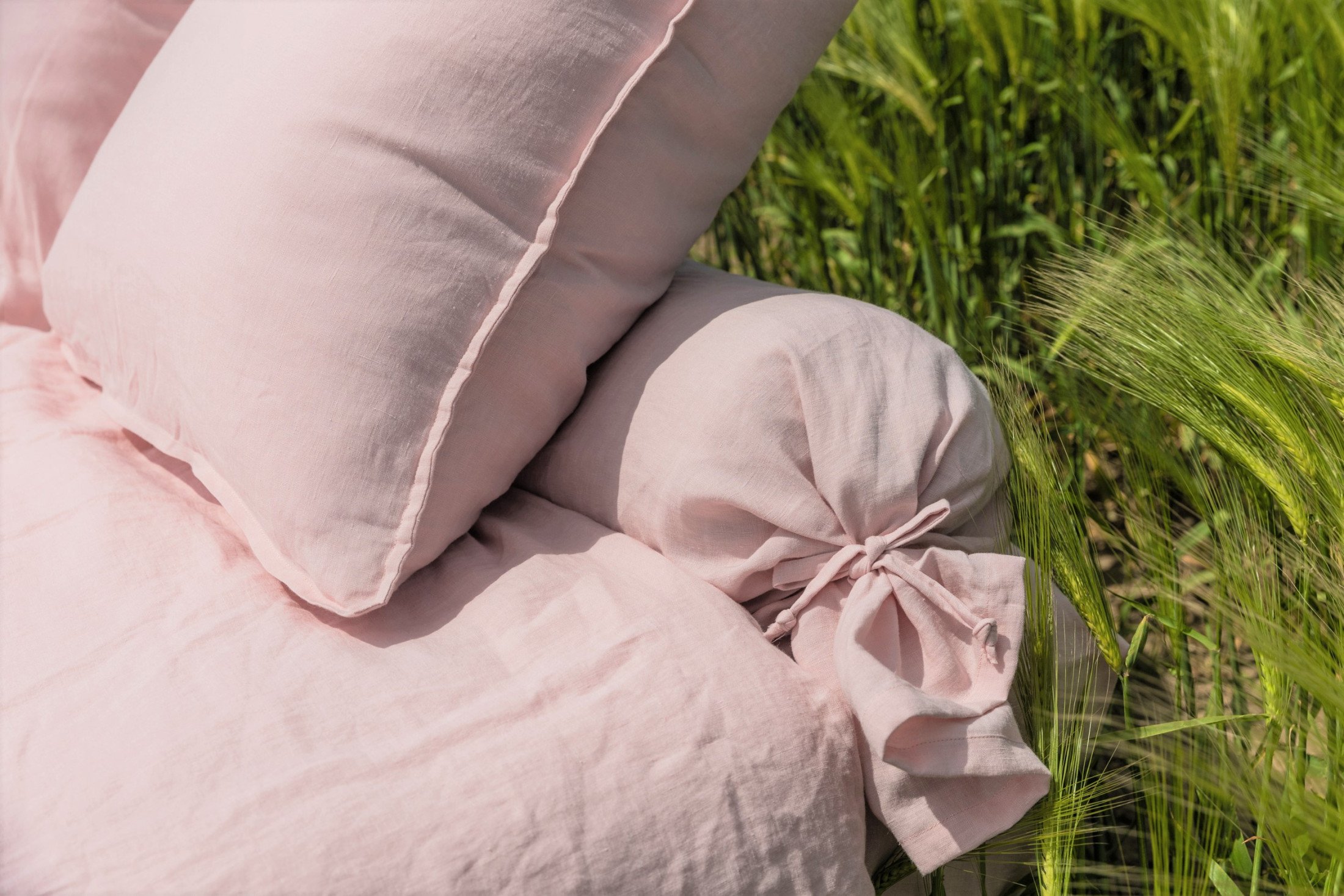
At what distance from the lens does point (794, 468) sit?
0.68m

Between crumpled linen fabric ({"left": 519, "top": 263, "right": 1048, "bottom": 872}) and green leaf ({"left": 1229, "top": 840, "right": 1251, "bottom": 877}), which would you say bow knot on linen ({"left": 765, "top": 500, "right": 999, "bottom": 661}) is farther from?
green leaf ({"left": 1229, "top": 840, "right": 1251, "bottom": 877})

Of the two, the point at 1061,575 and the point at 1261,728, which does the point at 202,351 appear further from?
the point at 1261,728

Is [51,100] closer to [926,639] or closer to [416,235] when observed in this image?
[416,235]

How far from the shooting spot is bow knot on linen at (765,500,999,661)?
649 mm

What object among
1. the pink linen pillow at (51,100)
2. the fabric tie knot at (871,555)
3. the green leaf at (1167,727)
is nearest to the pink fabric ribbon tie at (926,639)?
the fabric tie knot at (871,555)

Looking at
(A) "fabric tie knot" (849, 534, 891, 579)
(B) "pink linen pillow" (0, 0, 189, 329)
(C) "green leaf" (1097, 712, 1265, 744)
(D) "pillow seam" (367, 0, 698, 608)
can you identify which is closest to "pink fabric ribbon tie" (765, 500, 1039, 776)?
(A) "fabric tie knot" (849, 534, 891, 579)

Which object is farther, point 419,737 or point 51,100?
point 51,100

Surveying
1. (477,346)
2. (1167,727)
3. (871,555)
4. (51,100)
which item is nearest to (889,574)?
(871,555)

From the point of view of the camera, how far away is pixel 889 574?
66 centimetres

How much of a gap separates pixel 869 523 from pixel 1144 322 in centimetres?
26

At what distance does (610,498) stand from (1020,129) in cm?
94

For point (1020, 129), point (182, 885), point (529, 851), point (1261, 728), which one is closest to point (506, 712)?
point (529, 851)

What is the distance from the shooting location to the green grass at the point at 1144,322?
64 centimetres

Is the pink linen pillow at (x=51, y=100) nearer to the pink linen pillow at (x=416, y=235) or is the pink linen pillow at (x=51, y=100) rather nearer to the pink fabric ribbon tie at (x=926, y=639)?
the pink linen pillow at (x=416, y=235)
